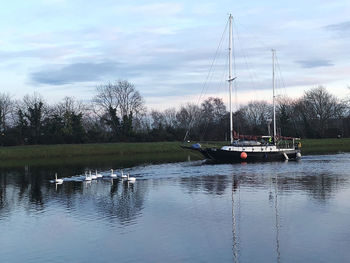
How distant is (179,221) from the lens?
71.8 ft

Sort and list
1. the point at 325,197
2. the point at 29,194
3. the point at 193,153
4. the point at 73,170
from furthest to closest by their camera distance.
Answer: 1. the point at 193,153
2. the point at 73,170
3. the point at 29,194
4. the point at 325,197

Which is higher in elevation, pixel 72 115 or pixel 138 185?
pixel 72 115

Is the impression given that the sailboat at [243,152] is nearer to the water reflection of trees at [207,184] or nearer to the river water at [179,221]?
the water reflection of trees at [207,184]

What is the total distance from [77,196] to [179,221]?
1136cm

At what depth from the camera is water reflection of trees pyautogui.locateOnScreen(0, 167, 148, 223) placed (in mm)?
25498

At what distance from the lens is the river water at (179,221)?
16.7m

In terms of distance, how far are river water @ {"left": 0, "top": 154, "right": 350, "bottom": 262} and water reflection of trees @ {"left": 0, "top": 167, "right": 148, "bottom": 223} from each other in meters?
0.06

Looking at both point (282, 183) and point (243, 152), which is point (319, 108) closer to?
point (243, 152)

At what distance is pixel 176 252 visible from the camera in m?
16.7

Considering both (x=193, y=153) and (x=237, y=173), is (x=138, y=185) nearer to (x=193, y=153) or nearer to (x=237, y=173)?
(x=237, y=173)

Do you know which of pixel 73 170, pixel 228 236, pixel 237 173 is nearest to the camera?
pixel 228 236

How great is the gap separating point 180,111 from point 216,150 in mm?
88728

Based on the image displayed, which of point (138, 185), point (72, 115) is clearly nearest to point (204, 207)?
point (138, 185)

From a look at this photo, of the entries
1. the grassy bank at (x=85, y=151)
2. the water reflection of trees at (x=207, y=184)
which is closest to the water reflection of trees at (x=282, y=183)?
the water reflection of trees at (x=207, y=184)
